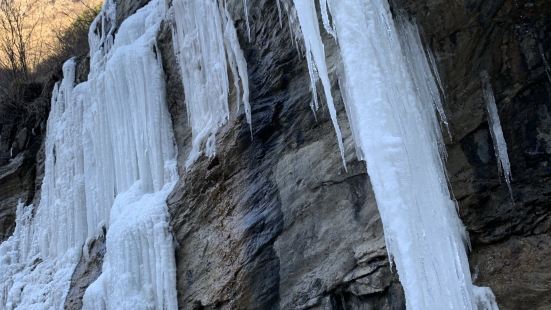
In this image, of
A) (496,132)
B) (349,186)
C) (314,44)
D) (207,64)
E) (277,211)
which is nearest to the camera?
(314,44)

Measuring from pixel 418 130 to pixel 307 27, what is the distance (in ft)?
3.57

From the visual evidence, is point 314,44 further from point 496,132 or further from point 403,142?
point 496,132

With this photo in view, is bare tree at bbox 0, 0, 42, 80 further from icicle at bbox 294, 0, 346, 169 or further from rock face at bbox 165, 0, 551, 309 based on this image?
icicle at bbox 294, 0, 346, 169

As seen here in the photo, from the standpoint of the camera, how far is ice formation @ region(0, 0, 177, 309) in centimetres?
562

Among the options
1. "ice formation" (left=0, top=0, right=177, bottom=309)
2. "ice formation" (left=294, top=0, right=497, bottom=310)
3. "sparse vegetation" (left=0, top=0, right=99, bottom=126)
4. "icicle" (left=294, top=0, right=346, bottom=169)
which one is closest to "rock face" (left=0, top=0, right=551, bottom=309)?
"ice formation" (left=294, top=0, right=497, bottom=310)

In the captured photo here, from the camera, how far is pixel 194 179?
18.1 feet

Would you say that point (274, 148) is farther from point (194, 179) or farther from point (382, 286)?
point (382, 286)

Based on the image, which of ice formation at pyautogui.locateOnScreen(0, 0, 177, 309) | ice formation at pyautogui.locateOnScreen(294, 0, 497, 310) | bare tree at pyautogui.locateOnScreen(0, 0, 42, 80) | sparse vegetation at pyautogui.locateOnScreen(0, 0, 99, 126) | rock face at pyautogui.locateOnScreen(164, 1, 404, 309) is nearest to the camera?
ice formation at pyautogui.locateOnScreen(294, 0, 497, 310)

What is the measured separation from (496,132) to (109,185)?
15.9 feet

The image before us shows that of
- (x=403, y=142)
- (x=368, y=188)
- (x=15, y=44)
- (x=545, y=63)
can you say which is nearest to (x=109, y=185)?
(x=368, y=188)

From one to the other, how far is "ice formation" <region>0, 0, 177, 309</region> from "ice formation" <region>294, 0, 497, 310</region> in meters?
2.60

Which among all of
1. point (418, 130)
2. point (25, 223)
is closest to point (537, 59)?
point (418, 130)

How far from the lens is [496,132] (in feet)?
13.9

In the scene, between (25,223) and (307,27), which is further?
(25,223)
